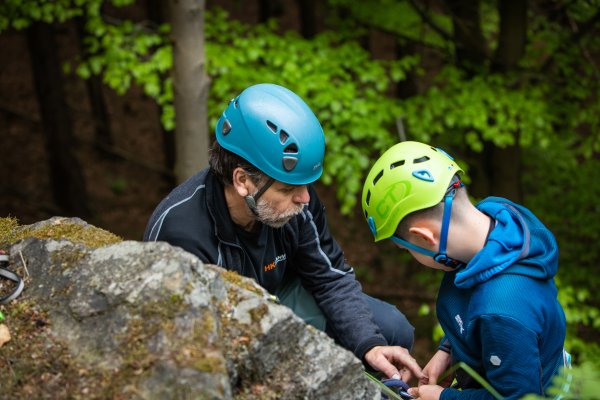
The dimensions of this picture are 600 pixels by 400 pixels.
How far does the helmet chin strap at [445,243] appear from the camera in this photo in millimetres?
2740

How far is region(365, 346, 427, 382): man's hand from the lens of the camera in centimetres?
324

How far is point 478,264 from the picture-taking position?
8.59 ft

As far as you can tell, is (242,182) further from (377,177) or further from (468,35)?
(468,35)

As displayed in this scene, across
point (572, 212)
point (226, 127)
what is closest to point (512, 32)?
point (572, 212)

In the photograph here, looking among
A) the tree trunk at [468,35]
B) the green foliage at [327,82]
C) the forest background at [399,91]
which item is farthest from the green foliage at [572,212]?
the green foliage at [327,82]

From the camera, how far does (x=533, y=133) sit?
22.4 ft

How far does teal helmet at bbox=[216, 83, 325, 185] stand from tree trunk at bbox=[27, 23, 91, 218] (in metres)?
8.03

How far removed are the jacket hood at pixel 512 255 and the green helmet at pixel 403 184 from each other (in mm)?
294

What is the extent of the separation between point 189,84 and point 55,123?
240 inches

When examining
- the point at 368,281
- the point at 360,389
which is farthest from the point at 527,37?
the point at 360,389

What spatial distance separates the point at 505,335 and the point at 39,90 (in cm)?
966

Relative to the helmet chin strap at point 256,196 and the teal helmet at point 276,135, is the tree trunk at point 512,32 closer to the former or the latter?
the teal helmet at point 276,135

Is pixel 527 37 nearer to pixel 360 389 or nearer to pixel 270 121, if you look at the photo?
pixel 270 121

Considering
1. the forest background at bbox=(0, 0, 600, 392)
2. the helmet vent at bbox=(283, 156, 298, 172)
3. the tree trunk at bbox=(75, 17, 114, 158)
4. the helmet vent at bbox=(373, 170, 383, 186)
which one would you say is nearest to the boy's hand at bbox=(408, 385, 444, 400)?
the helmet vent at bbox=(373, 170, 383, 186)
